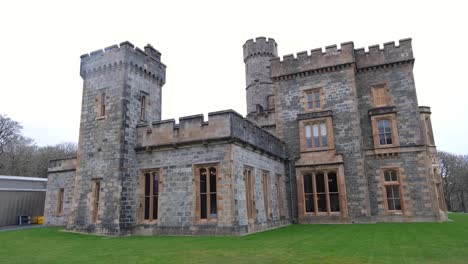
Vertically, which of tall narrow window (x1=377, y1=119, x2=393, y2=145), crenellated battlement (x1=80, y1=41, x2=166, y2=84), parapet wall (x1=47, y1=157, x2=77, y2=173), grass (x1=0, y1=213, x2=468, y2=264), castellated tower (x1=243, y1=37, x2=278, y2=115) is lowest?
grass (x1=0, y1=213, x2=468, y2=264)

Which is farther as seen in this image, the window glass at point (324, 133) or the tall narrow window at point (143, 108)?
the window glass at point (324, 133)

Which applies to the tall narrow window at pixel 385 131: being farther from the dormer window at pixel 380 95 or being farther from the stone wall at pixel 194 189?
the stone wall at pixel 194 189

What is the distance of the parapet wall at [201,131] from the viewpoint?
14.3 meters

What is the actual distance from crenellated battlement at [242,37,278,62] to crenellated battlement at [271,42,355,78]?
1001cm

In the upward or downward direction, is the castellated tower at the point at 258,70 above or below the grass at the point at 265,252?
above

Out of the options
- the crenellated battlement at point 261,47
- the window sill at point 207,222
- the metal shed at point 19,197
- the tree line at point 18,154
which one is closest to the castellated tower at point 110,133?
the window sill at point 207,222

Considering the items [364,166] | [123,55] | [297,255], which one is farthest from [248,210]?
[123,55]

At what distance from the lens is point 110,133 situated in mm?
16234

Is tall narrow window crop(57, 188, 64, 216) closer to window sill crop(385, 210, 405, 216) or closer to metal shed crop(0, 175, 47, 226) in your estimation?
Result: metal shed crop(0, 175, 47, 226)

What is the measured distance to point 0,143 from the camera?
4050 centimetres

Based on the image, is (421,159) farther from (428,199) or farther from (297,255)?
(297,255)

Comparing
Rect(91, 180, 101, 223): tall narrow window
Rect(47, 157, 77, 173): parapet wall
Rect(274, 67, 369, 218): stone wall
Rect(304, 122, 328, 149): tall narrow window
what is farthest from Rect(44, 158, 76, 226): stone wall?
Rect(304, 122, 328, 149): tall narrow window

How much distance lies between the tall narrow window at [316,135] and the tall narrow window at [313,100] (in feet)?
3.75

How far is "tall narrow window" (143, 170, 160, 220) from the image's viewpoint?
15383 millimetres
